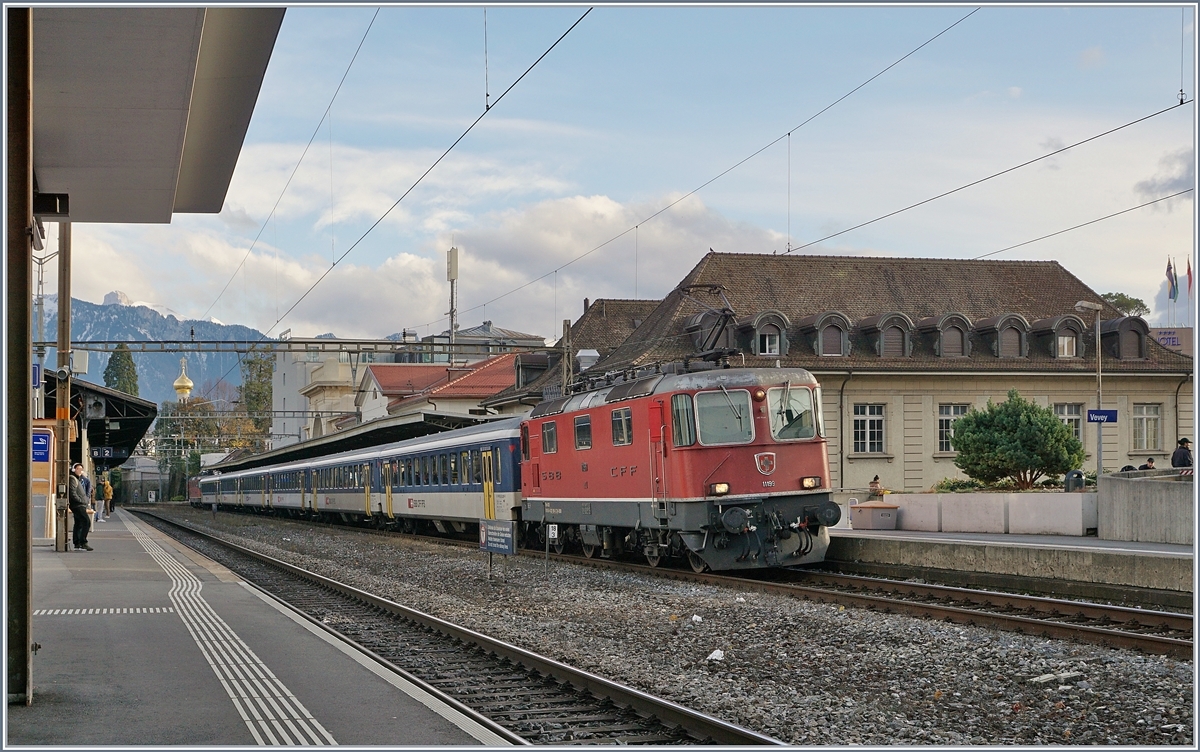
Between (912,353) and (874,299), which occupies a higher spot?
(874,299)

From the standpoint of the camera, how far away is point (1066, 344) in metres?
44.8

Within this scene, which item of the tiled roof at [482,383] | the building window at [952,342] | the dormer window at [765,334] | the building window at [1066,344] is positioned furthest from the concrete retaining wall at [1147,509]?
the tiled roof at [482,383]

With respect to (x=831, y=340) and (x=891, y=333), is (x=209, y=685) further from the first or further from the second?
(x=891, y=333)

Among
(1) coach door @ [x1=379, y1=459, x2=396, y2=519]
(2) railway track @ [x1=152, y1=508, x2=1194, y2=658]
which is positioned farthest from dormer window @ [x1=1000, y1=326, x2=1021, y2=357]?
(2) railway track @ [x1=152, y1=508, x2=1194, y2=658]

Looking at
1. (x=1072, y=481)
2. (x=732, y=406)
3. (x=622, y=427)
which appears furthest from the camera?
(x=1072, y=481)

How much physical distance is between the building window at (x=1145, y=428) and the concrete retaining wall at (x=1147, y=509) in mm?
23167

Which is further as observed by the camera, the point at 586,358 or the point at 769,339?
the point at 586,358

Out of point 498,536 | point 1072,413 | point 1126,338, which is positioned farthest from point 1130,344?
point 498,536

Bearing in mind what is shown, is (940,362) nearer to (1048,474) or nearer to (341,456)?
(1048,474)

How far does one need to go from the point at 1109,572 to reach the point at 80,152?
43.6 feet

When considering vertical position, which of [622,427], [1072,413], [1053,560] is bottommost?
[1053,560]

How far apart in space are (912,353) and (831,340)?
10.0ft

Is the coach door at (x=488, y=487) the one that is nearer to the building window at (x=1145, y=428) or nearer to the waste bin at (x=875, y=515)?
the waste bin at (x=875, y=515)

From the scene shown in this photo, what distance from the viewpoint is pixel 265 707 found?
27.4 ft
